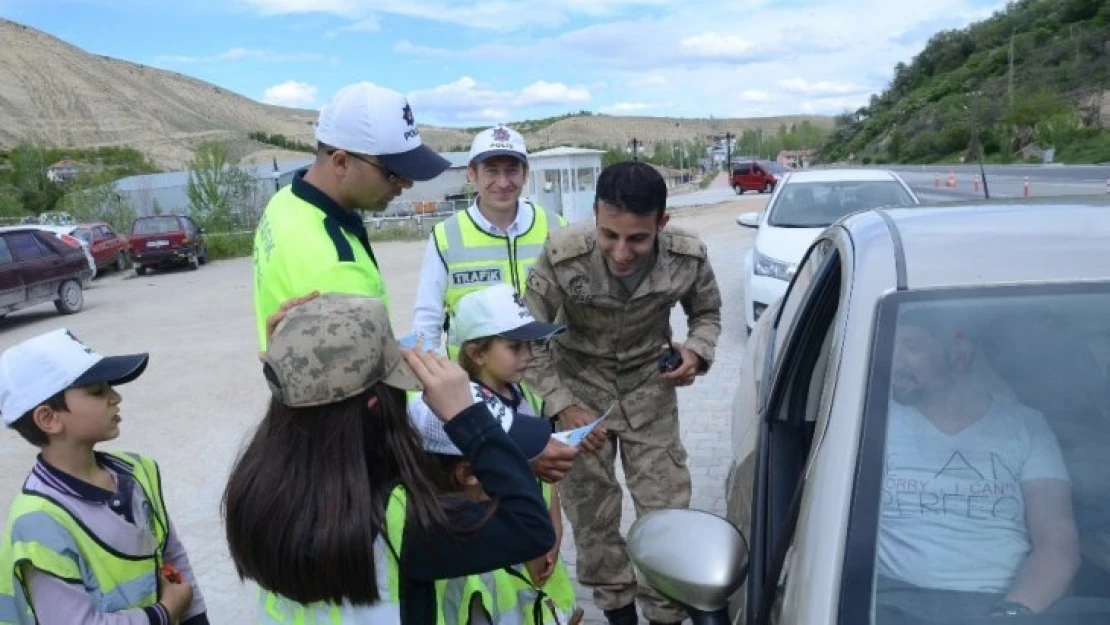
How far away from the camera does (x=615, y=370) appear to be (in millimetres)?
3229

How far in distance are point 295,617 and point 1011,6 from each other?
103 m

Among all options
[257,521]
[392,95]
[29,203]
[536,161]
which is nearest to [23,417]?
[257,521]

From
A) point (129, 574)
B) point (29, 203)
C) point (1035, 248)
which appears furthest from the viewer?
point (29, 203)

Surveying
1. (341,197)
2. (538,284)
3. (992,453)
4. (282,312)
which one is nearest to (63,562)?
(282,312)

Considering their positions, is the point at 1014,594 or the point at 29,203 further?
the point at 29,203

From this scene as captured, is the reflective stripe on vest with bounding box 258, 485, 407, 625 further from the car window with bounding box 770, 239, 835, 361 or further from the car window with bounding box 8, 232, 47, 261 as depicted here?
the car window with bounding box 8, 232, 47, 261

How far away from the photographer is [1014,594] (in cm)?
139

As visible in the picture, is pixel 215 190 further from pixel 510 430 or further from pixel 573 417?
pixel 510 430

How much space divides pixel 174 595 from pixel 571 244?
1673 mm

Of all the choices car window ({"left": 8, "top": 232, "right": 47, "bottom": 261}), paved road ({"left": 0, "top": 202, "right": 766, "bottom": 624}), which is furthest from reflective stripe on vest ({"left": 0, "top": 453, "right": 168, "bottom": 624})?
car window ({"left": 8, "top": 232, "right": 47, "bottom": 261})

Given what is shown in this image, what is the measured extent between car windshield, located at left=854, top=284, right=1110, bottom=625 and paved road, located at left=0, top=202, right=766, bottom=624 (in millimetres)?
A: 1295

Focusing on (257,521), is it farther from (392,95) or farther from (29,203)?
(29,203)

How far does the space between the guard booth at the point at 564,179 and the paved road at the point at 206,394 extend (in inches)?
152

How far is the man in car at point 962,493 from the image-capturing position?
1380 mm
